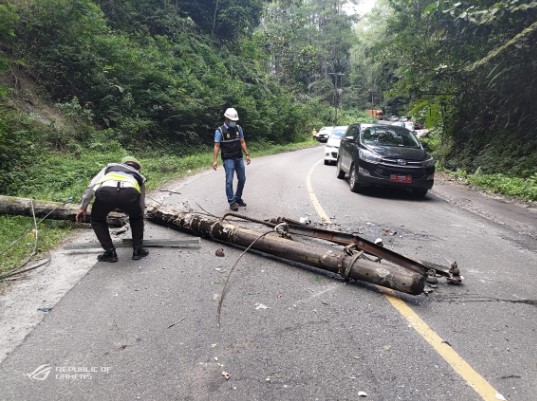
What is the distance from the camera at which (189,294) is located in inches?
168

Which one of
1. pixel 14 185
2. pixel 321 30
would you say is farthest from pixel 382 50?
pixel 321 30

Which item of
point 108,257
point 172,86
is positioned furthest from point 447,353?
point 172,86

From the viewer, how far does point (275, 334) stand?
3457mm

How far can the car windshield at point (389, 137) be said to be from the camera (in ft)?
35.1

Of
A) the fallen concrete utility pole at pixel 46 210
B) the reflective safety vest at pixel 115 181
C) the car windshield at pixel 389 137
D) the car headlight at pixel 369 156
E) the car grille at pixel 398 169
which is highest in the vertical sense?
the car windshield at pixel 389 137

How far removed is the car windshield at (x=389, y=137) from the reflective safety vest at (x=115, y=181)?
23.1ft

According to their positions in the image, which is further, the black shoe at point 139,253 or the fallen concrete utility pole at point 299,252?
the black shoe at point 139,253

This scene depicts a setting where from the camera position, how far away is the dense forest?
11.8m

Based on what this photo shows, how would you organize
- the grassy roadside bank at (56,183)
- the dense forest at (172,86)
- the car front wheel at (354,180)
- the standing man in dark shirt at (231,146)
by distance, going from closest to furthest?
the grassy roadside bank at (56,183)
the standing man in dark shirt at (231,146)
the car front wheel at (354,180)
the dense forest at (172,86)

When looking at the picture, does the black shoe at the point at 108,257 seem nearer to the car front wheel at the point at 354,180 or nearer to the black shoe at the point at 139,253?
the black shoe at the point at 139,253

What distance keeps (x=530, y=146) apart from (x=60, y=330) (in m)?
13.5

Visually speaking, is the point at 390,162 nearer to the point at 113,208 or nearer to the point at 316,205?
the point at 316,205

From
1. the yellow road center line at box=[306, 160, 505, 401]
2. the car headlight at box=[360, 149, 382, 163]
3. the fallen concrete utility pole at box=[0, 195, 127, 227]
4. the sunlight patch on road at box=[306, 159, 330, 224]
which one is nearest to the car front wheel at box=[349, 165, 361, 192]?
the car headlight at box=[360, 149, 382, 163]

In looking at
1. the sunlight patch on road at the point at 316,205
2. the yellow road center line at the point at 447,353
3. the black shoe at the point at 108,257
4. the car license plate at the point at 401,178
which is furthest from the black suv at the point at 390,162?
the black shoe at the point at 108,257
